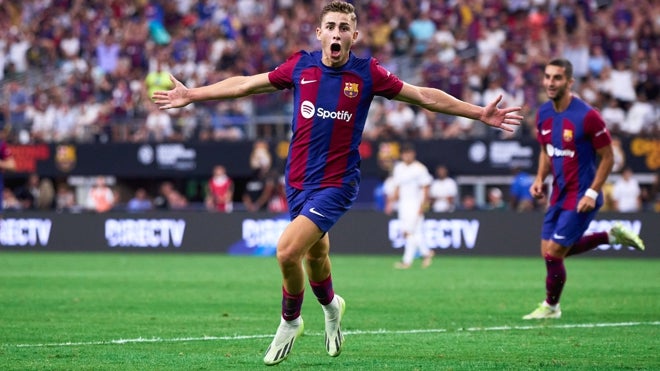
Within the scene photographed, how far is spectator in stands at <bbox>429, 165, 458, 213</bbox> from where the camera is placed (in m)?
26.8

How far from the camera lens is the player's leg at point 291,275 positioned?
881cm

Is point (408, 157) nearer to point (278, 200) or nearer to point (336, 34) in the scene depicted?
point (278, 200)

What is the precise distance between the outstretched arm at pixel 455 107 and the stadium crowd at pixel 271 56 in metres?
17.7

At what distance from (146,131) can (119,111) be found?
153 cm

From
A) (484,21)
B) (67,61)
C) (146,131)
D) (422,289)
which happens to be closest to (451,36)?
(484,21)

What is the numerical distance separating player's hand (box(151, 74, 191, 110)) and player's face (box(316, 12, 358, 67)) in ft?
3.82

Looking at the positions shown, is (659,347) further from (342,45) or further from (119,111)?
(119,111)

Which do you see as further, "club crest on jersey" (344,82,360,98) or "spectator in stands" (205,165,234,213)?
"spectator in stands" (205,165,234,213)

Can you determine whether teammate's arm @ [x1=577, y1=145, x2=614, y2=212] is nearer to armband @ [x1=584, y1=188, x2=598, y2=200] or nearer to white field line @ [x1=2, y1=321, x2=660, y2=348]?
armband @ [x1=584, y1=188, x2=598, y2=200]

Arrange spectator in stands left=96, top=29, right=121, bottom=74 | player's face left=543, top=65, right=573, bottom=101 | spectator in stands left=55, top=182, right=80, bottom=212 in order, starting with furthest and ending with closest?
spectator in stands left=96, top=29, right=121, bottom=74
spectator in stands left=55, top=182, right=80, bottom=212
player's face left=543, top=65, right=573, bottom=101

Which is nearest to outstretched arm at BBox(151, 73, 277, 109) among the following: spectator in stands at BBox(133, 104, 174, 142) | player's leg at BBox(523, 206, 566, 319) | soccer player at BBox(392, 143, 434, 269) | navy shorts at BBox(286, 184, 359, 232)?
navy shorts at BBox(286, 184, 359, 232)

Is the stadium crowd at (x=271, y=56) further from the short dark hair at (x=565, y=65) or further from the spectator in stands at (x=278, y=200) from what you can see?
the short dark hair at (x=565, y=65)

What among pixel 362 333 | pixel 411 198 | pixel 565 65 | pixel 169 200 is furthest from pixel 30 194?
pixel 362 333

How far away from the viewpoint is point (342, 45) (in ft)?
29.3
